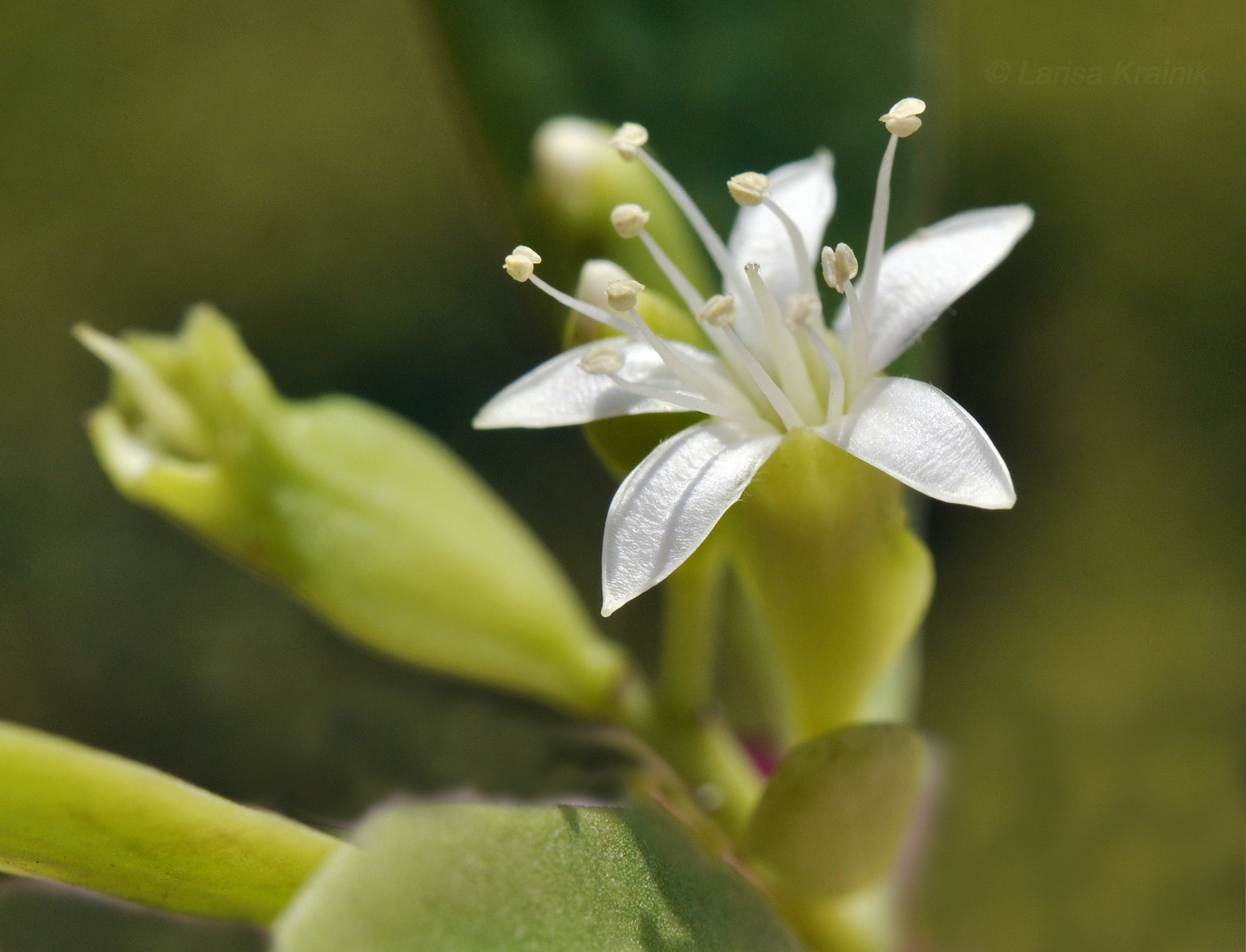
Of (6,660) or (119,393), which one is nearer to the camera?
(119,393)

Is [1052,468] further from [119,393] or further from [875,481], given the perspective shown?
[119,393]

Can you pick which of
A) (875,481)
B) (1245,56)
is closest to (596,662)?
(875,481)

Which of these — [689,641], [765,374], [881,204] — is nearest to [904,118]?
[881,204]

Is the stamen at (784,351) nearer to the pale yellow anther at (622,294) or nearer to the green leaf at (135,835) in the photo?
the pale yellow anther at (622,294)

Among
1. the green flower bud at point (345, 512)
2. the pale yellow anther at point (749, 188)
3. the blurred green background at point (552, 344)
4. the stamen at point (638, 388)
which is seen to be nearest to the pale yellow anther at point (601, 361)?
the stamen at point (638, 388)

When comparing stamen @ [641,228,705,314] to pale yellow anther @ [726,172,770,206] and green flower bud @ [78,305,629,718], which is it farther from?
green flower bud @ [78,305,629,718]

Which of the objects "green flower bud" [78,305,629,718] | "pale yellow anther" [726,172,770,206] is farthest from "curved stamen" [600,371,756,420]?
"green flower bud" [78,305,629,718]
